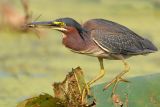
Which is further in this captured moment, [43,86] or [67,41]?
[43,86]

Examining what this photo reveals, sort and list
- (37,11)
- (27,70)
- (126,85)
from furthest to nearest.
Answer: (37,11), (27,70), (126,85)

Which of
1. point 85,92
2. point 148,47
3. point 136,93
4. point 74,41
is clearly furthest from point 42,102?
point 148,47

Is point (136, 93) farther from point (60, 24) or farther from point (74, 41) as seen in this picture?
point (60, 24)

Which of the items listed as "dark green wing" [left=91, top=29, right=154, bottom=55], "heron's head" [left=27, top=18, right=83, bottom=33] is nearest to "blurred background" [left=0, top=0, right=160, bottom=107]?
"dark green wing" [left=91, top=29, right=154, bottom=55]

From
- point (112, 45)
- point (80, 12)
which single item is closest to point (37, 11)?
point (80, 12)

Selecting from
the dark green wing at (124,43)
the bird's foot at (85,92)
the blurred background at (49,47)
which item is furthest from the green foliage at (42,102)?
the blurred background at (49,47)

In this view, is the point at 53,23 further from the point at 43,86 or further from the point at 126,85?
the point at 43,86
